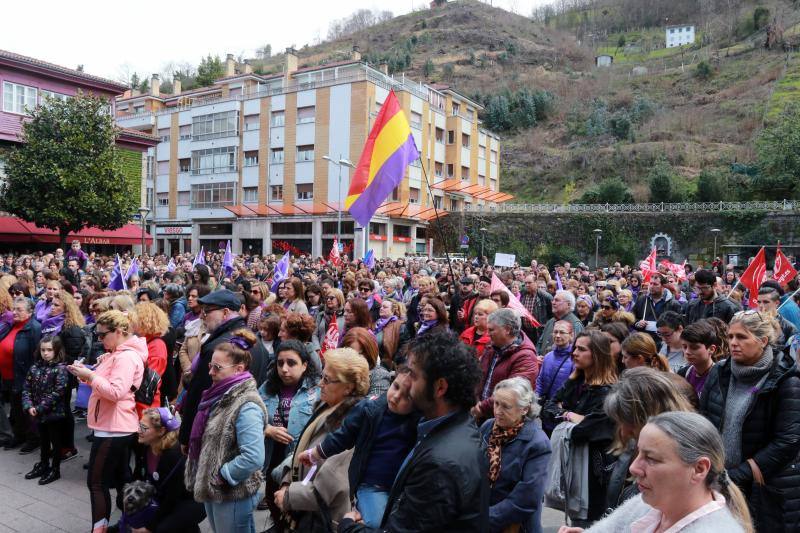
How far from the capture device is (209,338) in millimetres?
4105

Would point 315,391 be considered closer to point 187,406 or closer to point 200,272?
point 187,406

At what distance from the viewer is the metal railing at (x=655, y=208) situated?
1489 inches

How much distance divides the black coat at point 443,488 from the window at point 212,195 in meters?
46.2

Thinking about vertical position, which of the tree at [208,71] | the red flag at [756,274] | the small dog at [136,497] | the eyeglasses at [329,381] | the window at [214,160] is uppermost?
the tree at [208,71]

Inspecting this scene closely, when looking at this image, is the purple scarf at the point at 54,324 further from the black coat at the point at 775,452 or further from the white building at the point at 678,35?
the white building at the point at 678,35

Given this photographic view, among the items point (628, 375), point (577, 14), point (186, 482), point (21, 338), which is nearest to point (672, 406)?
point (628, 375)

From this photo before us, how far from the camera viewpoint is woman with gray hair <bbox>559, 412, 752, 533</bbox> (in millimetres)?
1688

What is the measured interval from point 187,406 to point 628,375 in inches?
110

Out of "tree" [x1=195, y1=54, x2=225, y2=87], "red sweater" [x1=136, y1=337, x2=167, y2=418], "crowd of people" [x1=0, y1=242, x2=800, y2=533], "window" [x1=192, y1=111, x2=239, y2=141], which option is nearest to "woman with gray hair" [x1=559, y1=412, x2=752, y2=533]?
"crowd of people" [x1=0, y1=242, x2=800, y2=533]

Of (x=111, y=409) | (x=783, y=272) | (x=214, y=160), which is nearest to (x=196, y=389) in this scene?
(x=111, y=409)

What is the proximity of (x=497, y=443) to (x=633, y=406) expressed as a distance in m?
0.95

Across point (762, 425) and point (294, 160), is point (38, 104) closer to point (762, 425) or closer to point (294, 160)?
point (294, 160)

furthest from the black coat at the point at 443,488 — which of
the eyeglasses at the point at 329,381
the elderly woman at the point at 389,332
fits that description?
the elderly woman at the point at 389,332

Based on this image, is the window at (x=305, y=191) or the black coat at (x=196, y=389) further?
the window at (x=305, y=191)
